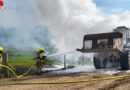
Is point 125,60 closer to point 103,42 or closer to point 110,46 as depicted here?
point 110,46

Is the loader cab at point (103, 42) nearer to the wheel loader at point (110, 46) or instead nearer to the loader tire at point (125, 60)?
the wheel loader at point (110, 46)

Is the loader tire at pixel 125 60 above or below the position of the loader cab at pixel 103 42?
below

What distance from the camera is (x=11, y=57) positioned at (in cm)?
1967

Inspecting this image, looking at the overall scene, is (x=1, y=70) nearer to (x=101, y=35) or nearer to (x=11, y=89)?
(x=11, y=89)

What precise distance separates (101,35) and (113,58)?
2.97 m

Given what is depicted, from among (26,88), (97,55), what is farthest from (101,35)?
→ (26,88)

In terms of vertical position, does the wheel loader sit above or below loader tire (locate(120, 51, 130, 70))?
above

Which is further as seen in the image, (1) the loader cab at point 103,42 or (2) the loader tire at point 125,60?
(2) the loader tire at point 125,60

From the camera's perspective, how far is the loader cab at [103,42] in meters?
9.09

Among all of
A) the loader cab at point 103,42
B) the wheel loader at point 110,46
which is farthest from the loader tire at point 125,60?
the loader cab at point 103,42

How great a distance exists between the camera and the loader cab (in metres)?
9.09

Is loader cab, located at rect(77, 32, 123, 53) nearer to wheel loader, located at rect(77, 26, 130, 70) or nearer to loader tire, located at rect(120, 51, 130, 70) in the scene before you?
wheel loader, located at rect(77, 26, 130, 70)

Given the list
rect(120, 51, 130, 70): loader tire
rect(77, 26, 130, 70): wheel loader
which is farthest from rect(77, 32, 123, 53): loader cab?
rect(120, 51, 130, 70): loader tire

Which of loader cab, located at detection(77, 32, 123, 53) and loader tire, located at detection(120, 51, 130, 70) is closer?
loader cab, located at detection(77, 32, 123, 53)
